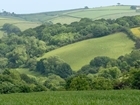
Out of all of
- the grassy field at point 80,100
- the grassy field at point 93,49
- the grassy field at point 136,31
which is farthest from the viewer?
the grassy field at point 136,31

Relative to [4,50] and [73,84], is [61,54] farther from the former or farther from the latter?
[73,84]

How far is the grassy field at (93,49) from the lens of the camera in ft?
378

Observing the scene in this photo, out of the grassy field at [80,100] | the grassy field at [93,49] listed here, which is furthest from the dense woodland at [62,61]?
the grassy field at [80,100]

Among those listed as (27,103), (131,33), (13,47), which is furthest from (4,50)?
(27,103)

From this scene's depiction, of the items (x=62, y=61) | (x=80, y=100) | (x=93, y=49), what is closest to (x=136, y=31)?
(x=93, y=49)

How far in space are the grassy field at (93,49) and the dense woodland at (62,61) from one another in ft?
10.2

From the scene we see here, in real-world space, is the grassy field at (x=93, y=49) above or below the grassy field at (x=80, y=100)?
below

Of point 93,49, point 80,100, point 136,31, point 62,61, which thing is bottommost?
point 62,61

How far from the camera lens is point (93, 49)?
12138 centimetres

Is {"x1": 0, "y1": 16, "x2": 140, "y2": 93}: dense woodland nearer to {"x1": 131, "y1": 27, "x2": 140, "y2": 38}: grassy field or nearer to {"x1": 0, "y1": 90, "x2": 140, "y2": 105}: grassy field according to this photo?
{"x1": 131, "y1": 27, "x2": 140, "y2": 38}: grassy field

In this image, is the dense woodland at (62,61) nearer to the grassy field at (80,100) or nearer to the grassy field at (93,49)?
the grassy field at (93,49)

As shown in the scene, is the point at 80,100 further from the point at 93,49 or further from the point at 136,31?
the point at 136,31

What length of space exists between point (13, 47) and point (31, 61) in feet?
99.7

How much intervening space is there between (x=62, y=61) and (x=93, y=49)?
1327cm
